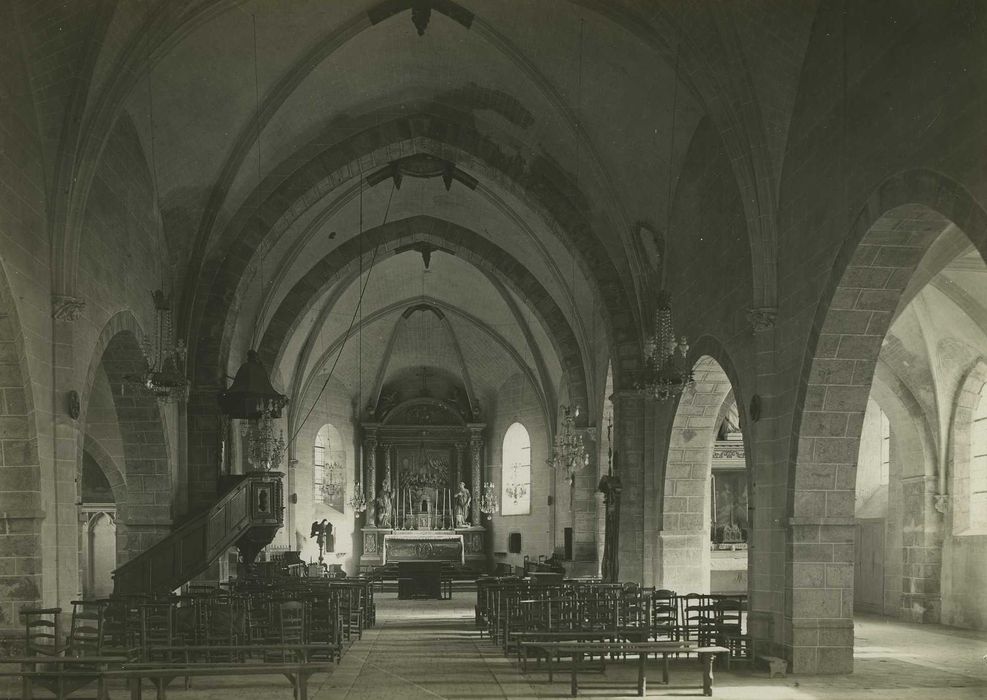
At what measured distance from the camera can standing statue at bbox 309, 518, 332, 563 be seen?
1115 inches

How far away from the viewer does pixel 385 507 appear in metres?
32.1

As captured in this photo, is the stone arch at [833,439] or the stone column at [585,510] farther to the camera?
the stone column at [585,510]

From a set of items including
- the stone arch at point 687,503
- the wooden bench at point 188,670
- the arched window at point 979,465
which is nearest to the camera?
the wooden bench at point 188,670

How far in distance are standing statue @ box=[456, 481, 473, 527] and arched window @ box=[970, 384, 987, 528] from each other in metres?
17.0

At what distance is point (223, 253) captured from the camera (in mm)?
18562

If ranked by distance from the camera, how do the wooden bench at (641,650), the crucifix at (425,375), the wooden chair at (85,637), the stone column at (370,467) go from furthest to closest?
the crucifix at (425,375) < the stone column at (370,467) < the wooden chair at (85,637) < the wooden bench at (641,650)

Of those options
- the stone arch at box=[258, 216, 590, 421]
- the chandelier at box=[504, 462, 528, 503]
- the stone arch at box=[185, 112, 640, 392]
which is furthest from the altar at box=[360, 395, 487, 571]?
the stone arch at box=[185, 112, 640, 392]

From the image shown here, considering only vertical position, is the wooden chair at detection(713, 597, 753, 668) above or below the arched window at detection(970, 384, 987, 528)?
below

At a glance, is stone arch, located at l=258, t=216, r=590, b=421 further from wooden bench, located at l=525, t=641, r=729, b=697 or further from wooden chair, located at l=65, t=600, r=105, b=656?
wooden bench, located at l=525, t=641, r=729, b=697

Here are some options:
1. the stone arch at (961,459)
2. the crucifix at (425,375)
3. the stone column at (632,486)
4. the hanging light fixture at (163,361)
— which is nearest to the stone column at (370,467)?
the crucifix at (425,375)

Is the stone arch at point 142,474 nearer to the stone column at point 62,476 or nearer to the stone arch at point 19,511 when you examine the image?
the stone column at point 62,476

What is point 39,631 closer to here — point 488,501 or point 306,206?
point 306,206

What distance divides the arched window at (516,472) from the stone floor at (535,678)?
16.4 meters

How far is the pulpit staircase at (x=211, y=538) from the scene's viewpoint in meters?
14.8
